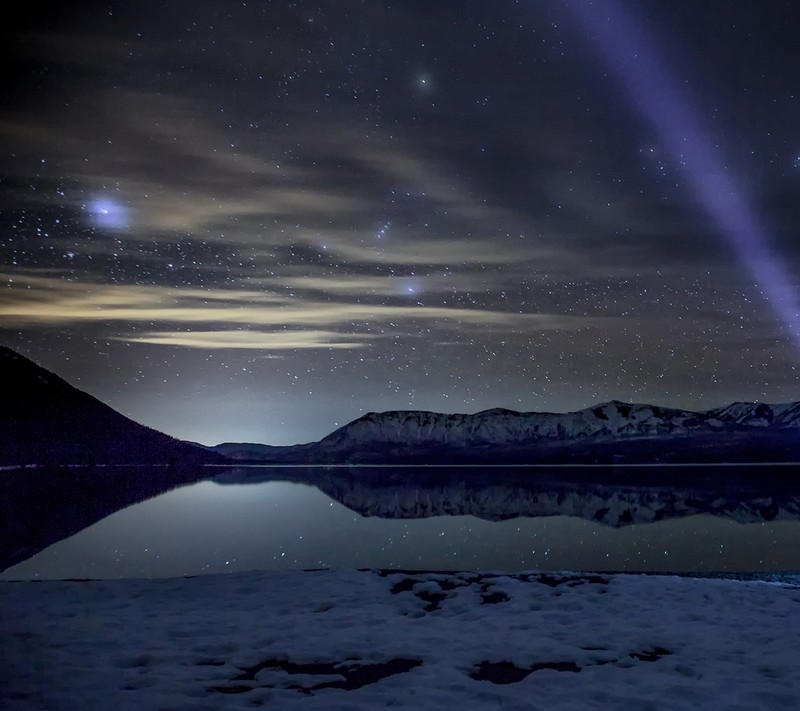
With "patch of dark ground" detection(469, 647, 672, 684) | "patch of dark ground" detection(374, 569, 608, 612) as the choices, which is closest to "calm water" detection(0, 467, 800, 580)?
"patch of dark ground" detection(374, 569, 608, 612)

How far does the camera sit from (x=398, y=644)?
32.4 feet

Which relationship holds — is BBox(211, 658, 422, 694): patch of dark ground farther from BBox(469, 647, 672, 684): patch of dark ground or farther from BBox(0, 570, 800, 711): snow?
BBox(469, 647, 672, 684): patch of dark ground

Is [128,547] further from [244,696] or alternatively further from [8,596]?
[244,696]

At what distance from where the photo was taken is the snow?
7.79m

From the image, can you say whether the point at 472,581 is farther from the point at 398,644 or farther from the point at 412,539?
the point at 412,539

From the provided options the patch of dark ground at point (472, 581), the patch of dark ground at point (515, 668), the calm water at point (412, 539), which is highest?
the patch of dark ground at point (515, 668)

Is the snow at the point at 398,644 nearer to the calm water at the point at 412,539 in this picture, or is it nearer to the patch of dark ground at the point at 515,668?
the patch of dark ground at the point at 515,668

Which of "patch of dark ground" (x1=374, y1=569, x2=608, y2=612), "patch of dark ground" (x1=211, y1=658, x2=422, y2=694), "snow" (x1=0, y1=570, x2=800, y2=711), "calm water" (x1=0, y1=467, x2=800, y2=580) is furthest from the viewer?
"calm water" (x1=0, y1=467, x2=800, y2=580)

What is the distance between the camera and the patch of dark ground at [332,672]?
Answer: 8.16 metres

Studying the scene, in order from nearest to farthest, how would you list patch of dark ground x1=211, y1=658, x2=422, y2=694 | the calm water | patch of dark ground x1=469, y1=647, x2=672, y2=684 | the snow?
the snow → patch of dark ground x1=211, y1=658, x2=422, y2=694 → patch of dark ground x1=469, y1=647, x2=672, y2=684 → the calm water

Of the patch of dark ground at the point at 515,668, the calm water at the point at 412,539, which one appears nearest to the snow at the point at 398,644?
the patch of dark ground at the point at 515,668

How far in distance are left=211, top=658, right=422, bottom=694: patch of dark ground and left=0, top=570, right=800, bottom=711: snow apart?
0.03m

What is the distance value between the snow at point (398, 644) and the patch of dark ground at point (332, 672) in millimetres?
27

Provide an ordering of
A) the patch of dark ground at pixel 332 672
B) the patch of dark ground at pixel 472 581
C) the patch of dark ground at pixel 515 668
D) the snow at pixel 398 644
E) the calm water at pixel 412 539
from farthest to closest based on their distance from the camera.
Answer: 1. the calm water at pixel 412 539
2. the patch of dark ground at pixel 472 581
3. the patch of dark ground at pixel 515 668
4. the patch of dark ground at pixel 332 672
5. the snow at pixel 398 644
